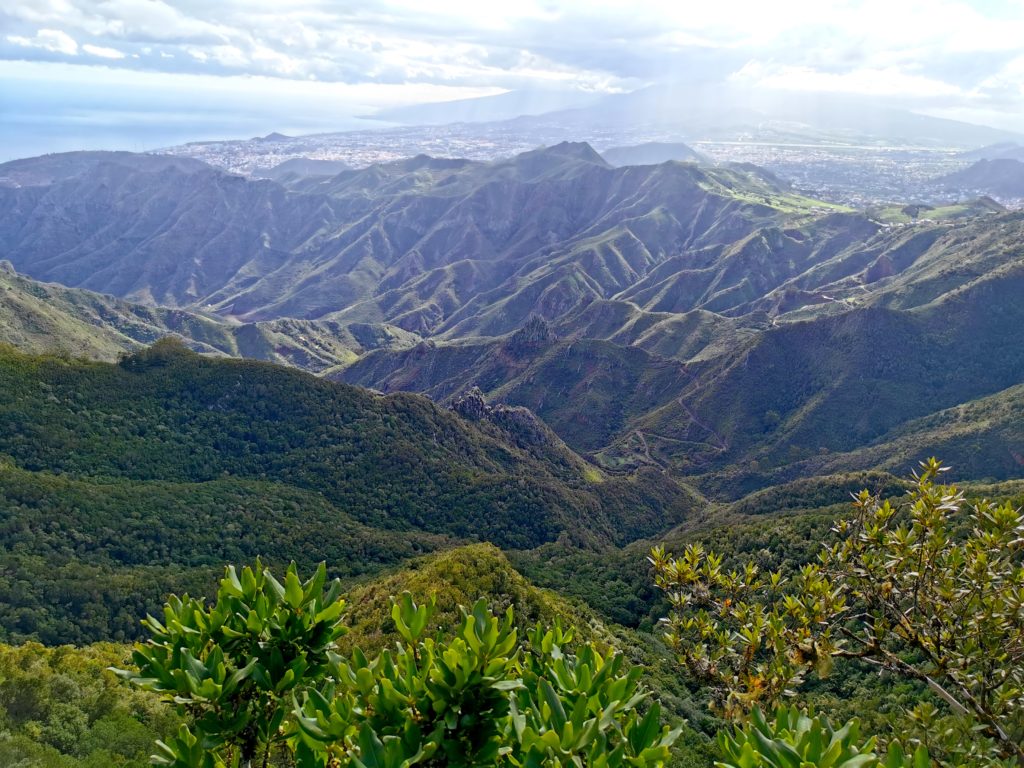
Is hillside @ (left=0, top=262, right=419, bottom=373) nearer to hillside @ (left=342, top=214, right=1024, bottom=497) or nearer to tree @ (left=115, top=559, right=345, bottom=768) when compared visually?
hillside @ (left=342, top=214, right=1024, bottom=497)

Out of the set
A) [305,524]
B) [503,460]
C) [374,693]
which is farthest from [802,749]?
[503,460]

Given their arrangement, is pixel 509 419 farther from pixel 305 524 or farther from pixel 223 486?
pixel 223 486

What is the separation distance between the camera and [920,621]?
913 centimetres

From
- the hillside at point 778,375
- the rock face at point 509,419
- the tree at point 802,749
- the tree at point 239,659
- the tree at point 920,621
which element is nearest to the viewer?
the tree at point 802,749

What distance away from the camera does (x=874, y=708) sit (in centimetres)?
2788

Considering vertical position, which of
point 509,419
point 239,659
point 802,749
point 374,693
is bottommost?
point 509,419

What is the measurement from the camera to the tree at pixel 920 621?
26.6ft

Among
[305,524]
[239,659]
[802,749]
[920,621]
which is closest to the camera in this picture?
[802,749]

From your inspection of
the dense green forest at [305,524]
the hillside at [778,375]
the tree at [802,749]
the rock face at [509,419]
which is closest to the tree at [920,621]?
the dense green forest at [305,524]

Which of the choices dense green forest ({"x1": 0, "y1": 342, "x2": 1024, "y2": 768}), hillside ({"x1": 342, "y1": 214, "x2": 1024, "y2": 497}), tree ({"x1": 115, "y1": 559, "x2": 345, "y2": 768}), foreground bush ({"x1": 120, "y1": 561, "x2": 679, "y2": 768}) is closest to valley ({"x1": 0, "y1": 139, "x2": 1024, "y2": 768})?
dense green forest ({"x1": 0, "y1": 342, "x2": 1024, "y2": 768})

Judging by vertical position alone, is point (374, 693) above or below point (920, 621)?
above

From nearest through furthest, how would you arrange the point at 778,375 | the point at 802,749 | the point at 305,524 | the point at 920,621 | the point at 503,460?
1. the point at 802,749
2. the point at 920,621
3. the point at 305,524
4. the point at 503,460
5. the point at 778,375

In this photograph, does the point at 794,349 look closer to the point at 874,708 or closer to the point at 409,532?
the point at 409,532

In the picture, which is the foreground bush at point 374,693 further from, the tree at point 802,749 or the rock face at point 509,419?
the rock face at point 509,419
